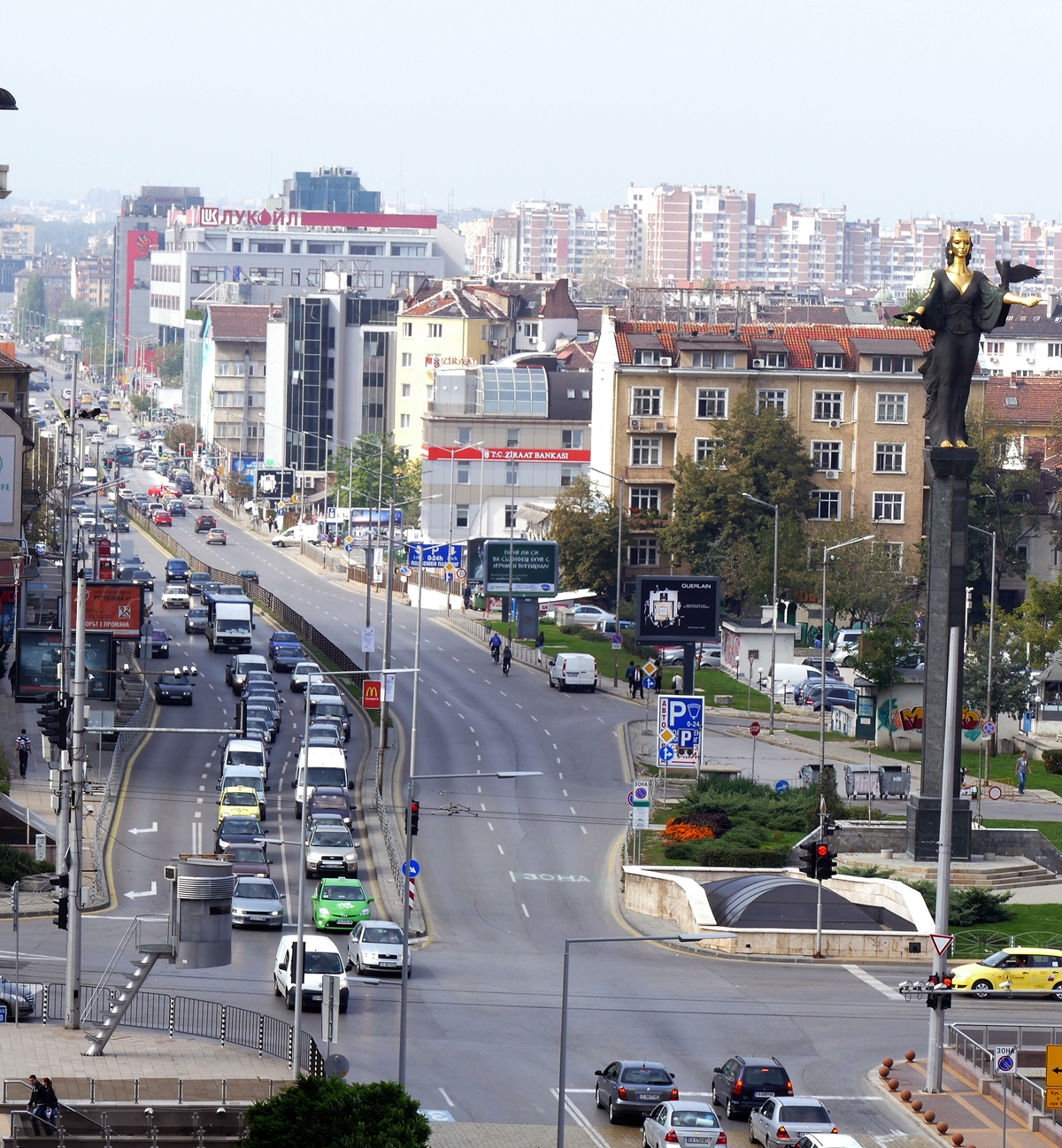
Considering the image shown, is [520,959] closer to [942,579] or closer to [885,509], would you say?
[942,579]

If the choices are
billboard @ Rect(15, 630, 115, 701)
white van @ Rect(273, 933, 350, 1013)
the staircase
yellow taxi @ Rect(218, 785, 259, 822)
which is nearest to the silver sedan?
white van @ Rect(273, 933, 350, 1013)

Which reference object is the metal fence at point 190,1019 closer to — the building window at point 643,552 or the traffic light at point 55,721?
the traffic light at point 55,721

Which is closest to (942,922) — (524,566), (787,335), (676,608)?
(676,608)

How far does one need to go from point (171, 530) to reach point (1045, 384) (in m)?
64.8

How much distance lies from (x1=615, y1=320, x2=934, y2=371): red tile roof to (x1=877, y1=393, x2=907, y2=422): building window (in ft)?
9.57

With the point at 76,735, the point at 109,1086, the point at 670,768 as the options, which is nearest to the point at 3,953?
the point at 76,735

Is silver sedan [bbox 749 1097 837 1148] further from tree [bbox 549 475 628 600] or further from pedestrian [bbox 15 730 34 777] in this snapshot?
tree [bbox 549 475 628 600]

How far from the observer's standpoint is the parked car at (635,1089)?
41250 millimetres

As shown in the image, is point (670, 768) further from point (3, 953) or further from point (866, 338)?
point (866, 338)

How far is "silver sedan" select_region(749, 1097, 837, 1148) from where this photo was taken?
129 feet

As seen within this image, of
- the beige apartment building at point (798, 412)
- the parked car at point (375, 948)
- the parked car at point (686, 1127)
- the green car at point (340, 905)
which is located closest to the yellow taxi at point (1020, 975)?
the parked car at point (375, 948)

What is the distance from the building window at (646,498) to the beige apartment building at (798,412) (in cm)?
5

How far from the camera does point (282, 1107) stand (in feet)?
107

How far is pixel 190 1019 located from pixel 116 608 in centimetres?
3809
